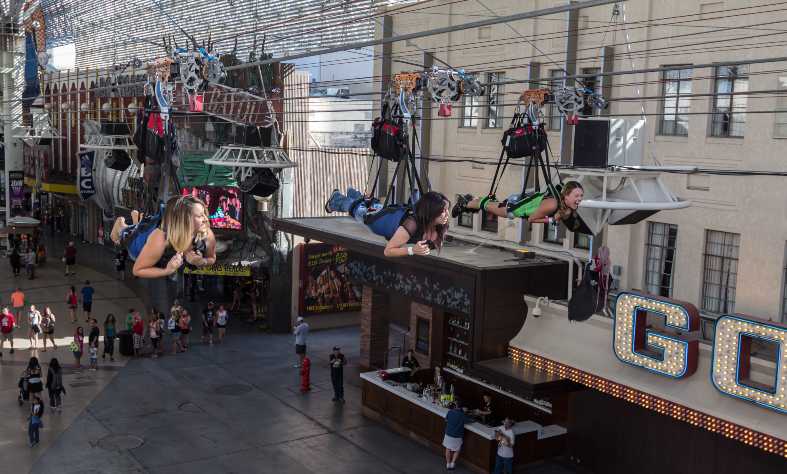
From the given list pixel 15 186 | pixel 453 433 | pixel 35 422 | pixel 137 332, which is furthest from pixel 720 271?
pixel 15 186

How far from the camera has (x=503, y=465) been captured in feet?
58.0

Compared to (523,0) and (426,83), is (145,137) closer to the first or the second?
(426,83)

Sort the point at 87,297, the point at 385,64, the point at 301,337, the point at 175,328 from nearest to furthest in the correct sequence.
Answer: the point at 385,64
the point at 301,337
the point at 175,328
the point at 87,297

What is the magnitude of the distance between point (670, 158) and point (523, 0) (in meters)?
6.54

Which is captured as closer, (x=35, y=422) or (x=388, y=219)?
(x=388, y=219)

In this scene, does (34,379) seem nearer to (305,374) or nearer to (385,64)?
(305,374)

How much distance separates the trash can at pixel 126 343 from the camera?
2678cm

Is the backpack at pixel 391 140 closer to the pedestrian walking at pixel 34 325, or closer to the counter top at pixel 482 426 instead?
the counter top at pixel 482 426

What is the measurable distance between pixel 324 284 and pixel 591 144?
18.6 metres

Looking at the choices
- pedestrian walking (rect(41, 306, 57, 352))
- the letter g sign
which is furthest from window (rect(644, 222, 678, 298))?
pedestrian walking (rect(41, 306, 57, 352))

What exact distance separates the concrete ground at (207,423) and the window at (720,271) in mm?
5127

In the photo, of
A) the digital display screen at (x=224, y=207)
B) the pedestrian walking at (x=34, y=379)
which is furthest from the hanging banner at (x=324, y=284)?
the pedestrian walking at (x=34, y=379)

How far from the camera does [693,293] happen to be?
17.3 m

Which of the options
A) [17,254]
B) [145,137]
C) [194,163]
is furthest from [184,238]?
[17,254]
